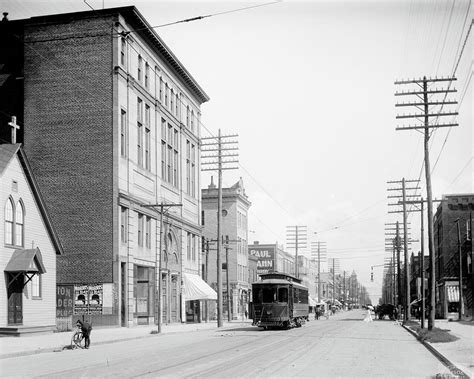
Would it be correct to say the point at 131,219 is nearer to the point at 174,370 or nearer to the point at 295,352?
the point at 295,352

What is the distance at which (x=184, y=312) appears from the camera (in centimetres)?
5938

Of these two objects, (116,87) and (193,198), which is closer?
(116,87)

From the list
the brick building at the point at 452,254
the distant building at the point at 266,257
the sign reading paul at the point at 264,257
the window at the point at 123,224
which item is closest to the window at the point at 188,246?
the window at the point at 123,224

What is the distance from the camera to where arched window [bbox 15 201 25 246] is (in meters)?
34.8

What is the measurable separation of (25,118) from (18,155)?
11219 mm

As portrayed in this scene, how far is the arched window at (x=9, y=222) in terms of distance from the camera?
33.8 m

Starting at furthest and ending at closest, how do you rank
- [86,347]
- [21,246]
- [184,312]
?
[184,312] < [21,246] < [86,347]

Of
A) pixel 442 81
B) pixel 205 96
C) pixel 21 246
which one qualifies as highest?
pixel 205 96

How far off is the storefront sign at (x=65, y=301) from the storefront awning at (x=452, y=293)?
121ft

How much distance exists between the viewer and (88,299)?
43.6 meters

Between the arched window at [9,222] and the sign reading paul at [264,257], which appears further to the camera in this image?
the sign reading paul at [264,257]

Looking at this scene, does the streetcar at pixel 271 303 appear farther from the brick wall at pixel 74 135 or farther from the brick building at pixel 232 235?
the brick building at pixel 232 235

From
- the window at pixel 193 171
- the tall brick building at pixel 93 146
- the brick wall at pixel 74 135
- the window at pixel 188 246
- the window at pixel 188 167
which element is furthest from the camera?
the window at pixel 193 171

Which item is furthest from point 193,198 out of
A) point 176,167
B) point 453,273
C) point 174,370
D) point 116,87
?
point 174,370
